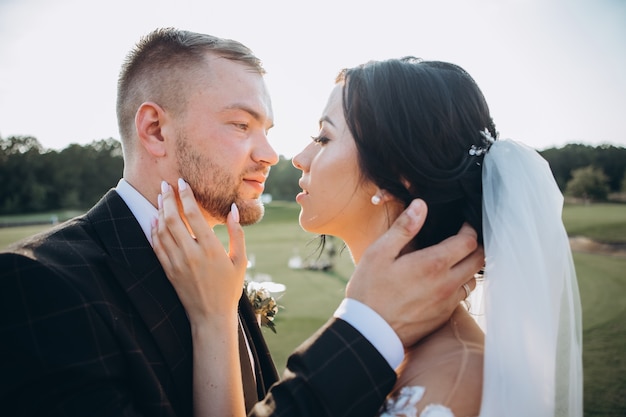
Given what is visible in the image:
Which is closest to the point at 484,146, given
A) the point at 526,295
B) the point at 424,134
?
the point at 424,134

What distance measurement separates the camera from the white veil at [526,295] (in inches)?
81.8

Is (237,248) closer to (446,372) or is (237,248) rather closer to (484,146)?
(446,372)

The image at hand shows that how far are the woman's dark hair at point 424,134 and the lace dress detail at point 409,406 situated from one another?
986 mm

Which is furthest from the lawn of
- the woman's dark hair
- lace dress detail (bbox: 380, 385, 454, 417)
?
lace dress detail (bbox: 380, 385, 454, 417)

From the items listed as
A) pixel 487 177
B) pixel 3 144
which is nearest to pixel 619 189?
pixel 487 177

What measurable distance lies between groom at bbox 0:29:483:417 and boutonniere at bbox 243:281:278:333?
2.06 ft

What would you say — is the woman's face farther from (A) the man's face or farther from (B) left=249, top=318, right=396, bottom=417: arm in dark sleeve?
(B) left=249, top=318, right=396, bottom=417: arm in dark sleeve

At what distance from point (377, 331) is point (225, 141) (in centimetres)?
180

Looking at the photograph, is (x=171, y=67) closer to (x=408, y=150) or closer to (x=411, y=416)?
(x=408, y=150)

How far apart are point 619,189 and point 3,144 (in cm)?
8556

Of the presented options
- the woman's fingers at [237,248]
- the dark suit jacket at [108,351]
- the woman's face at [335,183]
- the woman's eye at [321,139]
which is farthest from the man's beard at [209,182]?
the dark suit jacket at [108,351]

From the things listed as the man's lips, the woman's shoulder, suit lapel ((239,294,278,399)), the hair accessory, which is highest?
the hair accessory

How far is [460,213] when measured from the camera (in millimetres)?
2666

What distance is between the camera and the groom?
1.73 metres
